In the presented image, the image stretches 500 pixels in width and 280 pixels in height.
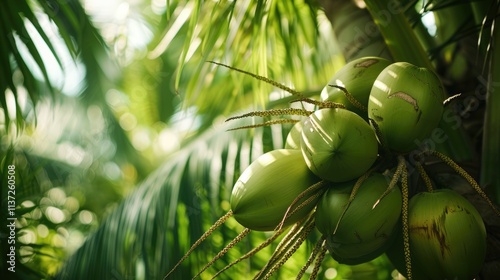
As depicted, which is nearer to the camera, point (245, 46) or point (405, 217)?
point (405, 217)

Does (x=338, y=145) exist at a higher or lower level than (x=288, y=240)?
higher

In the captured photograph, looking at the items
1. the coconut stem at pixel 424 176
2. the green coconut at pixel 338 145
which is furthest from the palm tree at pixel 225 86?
the green coconut at pixel 338 145

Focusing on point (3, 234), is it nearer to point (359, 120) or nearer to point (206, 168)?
point (206, 168)

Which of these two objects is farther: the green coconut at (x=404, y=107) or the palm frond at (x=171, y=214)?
the palm frond at (x=171, y=214)

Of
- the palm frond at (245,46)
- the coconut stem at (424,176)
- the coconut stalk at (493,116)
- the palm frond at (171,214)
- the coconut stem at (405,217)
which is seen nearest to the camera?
the coconut stem at (405,217)

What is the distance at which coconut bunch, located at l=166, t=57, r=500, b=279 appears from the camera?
0.88 meters

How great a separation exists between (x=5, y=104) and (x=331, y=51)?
56.9 inches

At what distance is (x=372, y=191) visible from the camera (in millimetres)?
901

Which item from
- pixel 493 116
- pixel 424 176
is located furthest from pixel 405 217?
pixel 493 116

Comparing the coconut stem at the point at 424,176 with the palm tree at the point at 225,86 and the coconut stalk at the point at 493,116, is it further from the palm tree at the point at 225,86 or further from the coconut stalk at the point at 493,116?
the coconut stalk at the point at 493,116

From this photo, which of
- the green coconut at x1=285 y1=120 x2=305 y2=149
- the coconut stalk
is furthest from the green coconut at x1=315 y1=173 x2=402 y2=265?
the coconut stalk

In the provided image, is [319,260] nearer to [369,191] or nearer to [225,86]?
[369,191]

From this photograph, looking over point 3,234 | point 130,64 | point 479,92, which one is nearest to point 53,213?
point 130,64

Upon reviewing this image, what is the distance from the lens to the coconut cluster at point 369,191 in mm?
882
